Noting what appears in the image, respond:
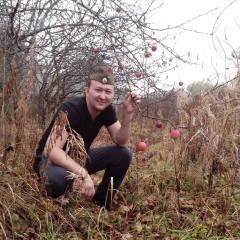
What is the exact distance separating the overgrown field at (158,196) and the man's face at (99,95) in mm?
416

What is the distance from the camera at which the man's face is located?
2715 mm

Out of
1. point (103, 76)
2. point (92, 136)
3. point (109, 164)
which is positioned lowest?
point (109, 164)

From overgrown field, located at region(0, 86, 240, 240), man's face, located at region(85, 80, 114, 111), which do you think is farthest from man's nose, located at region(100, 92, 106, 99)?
overgrown field, located at region(0, 86, 240, 240)

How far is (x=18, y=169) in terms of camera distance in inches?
115

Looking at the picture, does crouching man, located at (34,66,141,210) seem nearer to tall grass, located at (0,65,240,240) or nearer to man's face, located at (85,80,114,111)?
man's face, located at (85,80,114,111)

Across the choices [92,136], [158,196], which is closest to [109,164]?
[92,136]

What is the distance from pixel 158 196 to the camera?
10.1 ft

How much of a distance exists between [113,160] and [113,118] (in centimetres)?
36

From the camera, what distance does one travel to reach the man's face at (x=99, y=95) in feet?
8.91

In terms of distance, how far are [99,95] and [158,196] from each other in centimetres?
107

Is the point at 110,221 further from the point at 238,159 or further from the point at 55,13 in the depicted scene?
the point at 55,13

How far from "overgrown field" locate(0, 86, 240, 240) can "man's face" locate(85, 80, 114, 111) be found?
42 centimetres

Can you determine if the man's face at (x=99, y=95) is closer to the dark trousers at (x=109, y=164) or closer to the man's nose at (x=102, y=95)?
the man's nose at (x=102, y=95)

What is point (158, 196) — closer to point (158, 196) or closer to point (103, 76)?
point (158, 196)
